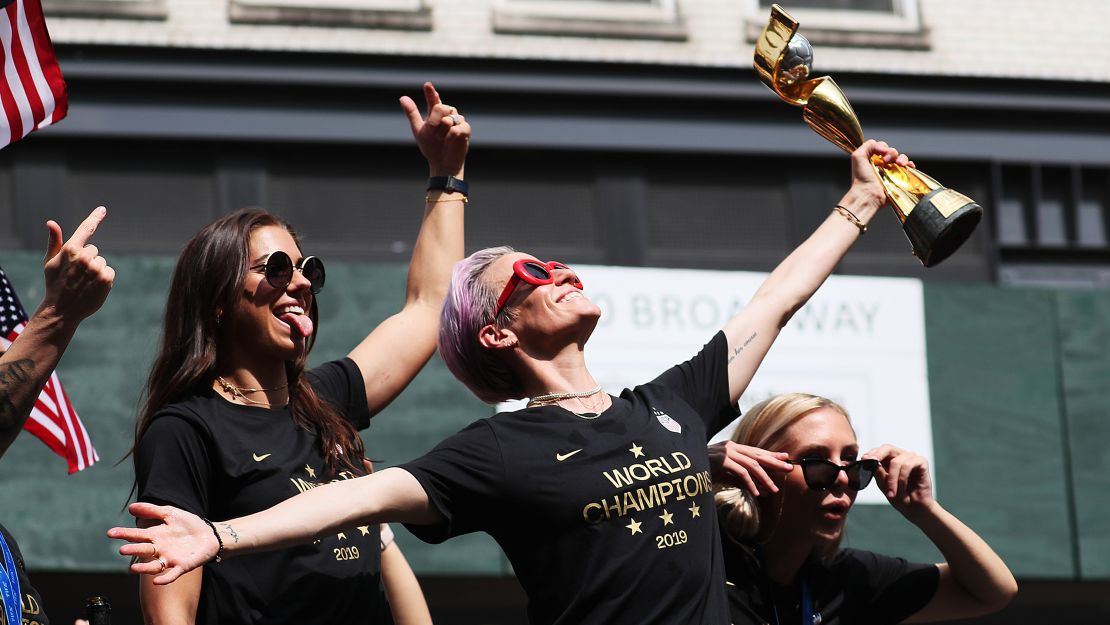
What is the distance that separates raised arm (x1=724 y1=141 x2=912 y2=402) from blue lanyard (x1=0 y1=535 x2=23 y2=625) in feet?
5.47

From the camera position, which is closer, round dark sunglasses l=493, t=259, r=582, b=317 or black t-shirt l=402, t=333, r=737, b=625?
black t-shirt l=402, t=333, r=737, b=625

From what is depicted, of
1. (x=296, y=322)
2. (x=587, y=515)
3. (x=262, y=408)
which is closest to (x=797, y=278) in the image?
(x=587, y=515)

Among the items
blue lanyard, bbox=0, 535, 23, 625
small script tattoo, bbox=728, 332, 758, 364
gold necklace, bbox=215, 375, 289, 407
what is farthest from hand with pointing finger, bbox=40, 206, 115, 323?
small script tattoo, bbox=728, 332, 758, 364

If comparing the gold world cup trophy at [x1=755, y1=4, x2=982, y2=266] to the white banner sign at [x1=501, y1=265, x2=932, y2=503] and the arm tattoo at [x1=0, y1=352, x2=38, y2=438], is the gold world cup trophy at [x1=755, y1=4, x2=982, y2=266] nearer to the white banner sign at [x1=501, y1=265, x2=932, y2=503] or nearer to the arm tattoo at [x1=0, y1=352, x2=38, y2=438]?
the arm tattoo at [x1=0, y1=352, x2=38, y2=438]

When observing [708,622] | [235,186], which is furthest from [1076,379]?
[708,622]

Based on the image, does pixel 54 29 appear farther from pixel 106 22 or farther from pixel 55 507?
pixel 55 507

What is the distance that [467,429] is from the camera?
340 cm

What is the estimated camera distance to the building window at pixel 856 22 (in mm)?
10359

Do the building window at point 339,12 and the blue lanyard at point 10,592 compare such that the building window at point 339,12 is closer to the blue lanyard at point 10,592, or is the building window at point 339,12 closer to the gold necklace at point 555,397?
the blue lanyard at point 10,592

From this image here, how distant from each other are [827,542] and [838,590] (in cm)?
14

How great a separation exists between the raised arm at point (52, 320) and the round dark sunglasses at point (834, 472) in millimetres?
1795

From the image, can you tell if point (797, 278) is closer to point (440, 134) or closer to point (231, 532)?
point (440, 134)

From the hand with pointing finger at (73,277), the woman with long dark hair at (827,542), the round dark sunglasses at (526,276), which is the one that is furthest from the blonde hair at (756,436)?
the hand with pointing finger at (73,277)

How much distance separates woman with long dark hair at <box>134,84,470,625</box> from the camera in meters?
3.51
